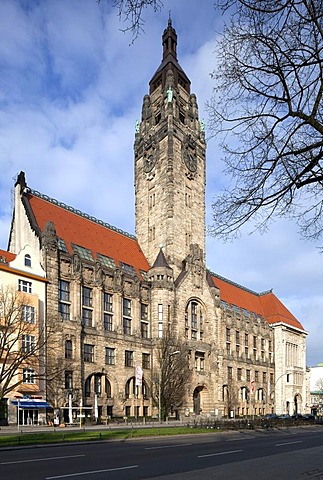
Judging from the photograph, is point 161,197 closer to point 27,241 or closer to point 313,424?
point 27,241

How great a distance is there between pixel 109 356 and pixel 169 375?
23.5 feet

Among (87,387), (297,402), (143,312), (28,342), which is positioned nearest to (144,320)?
(143,312)

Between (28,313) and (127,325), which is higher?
(28,313)

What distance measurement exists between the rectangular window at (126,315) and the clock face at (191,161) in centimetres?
2504

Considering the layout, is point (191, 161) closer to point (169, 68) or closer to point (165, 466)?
point (169, 68)

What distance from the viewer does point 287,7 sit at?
8055 millimetres

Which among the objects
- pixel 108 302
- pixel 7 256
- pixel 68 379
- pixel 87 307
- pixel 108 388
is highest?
pixel 7 256

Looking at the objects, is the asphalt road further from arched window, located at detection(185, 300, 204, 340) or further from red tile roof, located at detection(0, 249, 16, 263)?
arched window, located at detection(185, 300, 204, 340)

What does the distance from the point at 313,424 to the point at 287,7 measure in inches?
2126

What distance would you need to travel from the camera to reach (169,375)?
5553 centimetres

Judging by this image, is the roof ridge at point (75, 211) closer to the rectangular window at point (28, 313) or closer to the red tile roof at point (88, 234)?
the red tile roof at point (88, 234)

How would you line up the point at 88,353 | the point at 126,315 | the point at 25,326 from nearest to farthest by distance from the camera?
the point at 25,326
the point at 88,353
the point at 126,315

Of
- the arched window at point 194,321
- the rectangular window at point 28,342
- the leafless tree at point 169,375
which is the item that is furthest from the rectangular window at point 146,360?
the rectangular window at point 28,342

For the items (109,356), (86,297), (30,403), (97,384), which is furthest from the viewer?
(109,356)
